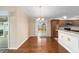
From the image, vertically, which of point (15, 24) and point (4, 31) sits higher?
point (15, 24)

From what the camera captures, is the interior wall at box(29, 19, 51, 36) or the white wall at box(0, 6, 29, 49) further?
the interior wall at box(29, 19, 51, 36)

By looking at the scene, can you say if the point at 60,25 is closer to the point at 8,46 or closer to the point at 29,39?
the point at 29,39

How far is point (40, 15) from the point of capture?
5.90 ft

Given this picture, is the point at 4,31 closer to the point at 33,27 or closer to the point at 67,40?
the point at 33,27

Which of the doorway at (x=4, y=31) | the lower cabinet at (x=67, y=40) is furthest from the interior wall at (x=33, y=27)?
the doorway at (x=4, y=31)

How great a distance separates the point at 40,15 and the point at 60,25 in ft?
1.33

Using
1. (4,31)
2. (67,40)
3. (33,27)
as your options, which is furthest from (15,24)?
(67,40)

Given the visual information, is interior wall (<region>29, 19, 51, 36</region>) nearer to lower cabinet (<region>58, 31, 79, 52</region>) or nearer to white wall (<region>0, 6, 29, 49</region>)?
white wall (<region>0, 6, 29, 49</region>)

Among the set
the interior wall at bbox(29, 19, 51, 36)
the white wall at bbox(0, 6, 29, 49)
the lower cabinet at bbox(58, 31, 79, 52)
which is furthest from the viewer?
the lower cabinet at bbox(58, 31, 79, 52)

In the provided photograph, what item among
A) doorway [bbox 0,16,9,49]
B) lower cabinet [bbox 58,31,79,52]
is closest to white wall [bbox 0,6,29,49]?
doorway [bbox 0,16,9,49]

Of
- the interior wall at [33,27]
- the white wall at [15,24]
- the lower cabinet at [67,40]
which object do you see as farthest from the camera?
the lower cabinet at [67,40]

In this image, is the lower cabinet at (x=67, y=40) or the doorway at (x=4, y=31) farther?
the lower cabinet at (x=67, y=40)

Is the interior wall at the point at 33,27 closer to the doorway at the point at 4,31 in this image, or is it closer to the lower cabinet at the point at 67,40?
the lower cabinet at the point at 67,40

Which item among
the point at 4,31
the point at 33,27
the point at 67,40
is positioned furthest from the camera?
the point at 67,40
